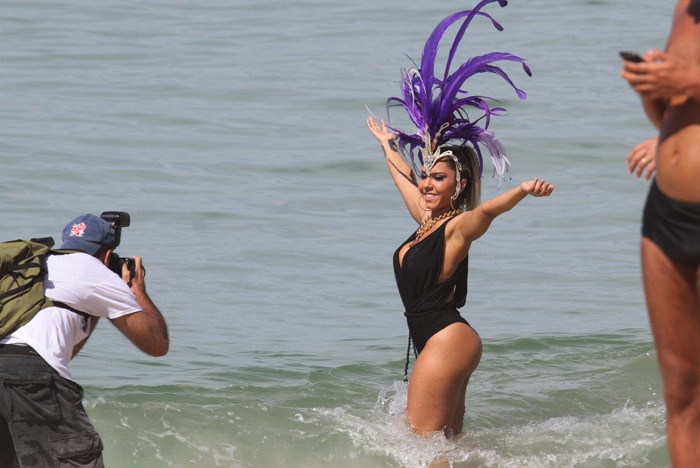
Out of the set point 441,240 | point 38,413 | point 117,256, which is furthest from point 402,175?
point 38,413

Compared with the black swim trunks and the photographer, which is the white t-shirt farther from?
the black swim trunks

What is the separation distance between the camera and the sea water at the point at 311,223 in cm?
714

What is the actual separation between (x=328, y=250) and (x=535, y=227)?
258 centimetres

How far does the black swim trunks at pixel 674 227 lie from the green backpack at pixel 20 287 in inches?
95.6

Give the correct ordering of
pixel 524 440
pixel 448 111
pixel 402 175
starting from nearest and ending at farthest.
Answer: pixel 448 111 < pixel 402 175 < pixel 524 440

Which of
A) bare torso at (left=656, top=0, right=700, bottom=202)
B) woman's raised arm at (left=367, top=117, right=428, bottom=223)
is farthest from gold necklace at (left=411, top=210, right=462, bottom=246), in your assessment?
bare torso at (left=656, top=0, right=700, bottom=202)

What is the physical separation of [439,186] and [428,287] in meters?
0.52

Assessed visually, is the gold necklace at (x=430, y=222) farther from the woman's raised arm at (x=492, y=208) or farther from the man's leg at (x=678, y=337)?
the man's leg at (x=678, y=337)

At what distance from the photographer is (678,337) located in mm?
3656

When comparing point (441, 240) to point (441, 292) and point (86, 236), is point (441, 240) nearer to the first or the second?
point (441, 292)

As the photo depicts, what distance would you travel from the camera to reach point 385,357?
30.1 feet

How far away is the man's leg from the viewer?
3617 mm

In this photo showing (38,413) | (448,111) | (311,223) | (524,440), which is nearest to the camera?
(38,413)

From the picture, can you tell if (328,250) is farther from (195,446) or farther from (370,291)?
(195,446)
